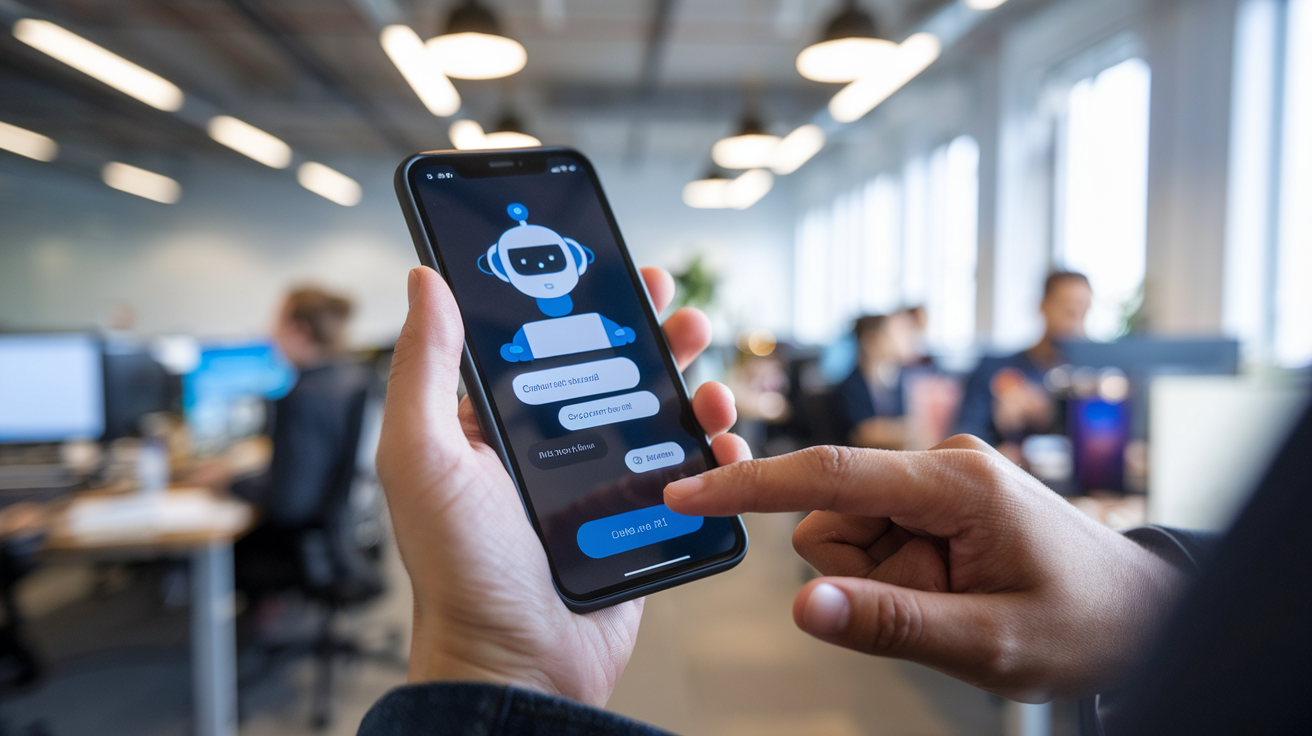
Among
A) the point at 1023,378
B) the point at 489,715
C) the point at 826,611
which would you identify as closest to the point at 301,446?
the point at 489,715

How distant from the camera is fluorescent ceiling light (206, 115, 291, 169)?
6.98 metres

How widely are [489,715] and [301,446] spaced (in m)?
2.46

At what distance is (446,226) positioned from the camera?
2.60ft

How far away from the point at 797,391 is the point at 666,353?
16.5 feet

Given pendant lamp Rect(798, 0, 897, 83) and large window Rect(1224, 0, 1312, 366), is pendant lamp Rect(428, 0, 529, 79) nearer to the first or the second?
pendant lamp Rect(798, 0, 897, 83)

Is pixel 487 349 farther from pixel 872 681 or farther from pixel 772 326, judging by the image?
pixel 772 326

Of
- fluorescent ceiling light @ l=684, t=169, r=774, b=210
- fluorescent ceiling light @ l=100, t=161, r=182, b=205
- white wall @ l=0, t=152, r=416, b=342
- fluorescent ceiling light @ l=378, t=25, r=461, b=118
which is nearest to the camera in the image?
fluorescent ceiling light @ l=378, t=25, r=461, b=118

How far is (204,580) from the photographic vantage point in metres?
2.34

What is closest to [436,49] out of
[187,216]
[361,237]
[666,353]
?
[666,353]

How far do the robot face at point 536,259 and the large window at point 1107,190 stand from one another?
4.04 m

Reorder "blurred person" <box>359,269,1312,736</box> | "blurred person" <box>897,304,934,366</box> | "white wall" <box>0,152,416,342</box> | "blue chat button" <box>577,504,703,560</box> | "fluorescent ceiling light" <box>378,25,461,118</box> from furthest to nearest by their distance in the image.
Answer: "white wall" <box>0,152,416,342</box> < "blurred person" <box>897,304,934,366</box> < "fluorescent ceiling light" <box>378,25,461,118</box> < "blue chat button" <box>577,504,703,560</box> < "blurred person" <box>359,269,1312,736</box>

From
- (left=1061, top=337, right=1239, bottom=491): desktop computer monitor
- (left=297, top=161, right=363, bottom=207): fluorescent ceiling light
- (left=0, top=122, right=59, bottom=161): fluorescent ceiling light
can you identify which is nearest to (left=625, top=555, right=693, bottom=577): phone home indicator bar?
(left=1061, top=337, right=1239, bottom=491): desktop computer monitor

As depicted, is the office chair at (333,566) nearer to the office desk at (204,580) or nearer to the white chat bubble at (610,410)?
the office desk at (204,580)

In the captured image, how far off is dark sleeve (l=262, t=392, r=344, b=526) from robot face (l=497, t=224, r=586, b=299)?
2145 mm
